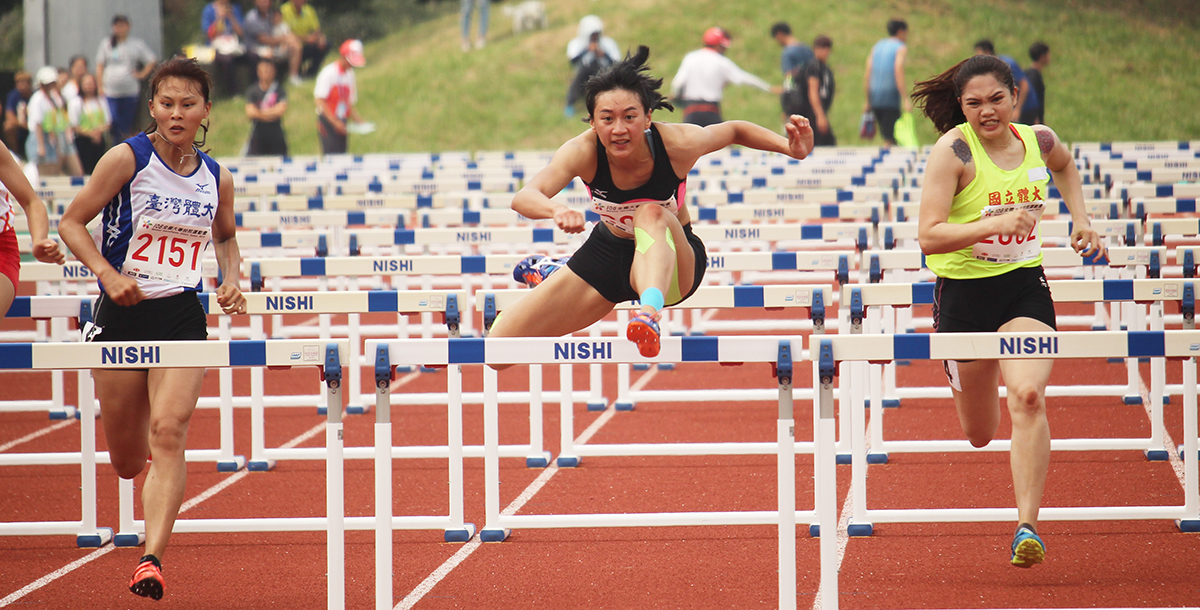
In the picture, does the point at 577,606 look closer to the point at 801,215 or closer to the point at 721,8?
the point at 801,215

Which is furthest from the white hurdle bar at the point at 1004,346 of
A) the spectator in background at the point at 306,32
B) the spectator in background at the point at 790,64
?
the spectator in background at the point at 306,32

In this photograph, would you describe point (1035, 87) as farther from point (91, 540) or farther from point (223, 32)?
point (223, 32)

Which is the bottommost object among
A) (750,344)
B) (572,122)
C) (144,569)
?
(144,569)

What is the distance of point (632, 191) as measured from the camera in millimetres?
4355

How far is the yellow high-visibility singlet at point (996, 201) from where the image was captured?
4262mm

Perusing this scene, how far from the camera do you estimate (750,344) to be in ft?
12.1

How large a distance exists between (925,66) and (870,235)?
21126 mm

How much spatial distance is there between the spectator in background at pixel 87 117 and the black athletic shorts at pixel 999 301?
15983mm

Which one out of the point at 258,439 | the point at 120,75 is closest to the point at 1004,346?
the point at 258,439

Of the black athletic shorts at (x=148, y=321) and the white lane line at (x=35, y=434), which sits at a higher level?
the black athletic shorts at (x=148, y=321)

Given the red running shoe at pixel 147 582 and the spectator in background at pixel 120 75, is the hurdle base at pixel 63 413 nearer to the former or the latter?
the red running shoe at pixel 147 582

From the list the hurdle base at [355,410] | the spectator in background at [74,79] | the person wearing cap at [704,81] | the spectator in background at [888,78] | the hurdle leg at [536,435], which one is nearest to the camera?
the hurdle leg at [536,435]

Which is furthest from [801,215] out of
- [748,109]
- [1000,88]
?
[748,109]

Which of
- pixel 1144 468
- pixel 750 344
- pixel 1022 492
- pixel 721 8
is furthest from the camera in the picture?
pixel 721 8
